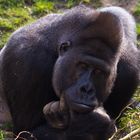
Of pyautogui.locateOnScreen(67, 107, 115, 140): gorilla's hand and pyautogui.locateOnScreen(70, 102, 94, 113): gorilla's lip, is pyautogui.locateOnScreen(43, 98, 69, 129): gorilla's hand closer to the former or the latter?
pyautogui.locateOnScreen(67, 107, 115, 140): gorilla's hand

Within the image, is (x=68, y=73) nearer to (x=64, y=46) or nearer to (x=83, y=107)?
(x=64, y=46)

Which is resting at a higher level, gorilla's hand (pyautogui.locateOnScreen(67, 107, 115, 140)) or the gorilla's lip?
the gorilla's lip

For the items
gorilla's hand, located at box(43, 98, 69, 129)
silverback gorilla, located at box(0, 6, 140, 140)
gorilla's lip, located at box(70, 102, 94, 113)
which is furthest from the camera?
gorilla's hand, located at box(43, 98, 69, 129)

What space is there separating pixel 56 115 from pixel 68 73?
0.49 metres

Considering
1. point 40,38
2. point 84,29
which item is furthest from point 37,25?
point 84,29

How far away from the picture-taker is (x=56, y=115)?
6285mm

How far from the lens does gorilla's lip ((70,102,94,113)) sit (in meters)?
5.77

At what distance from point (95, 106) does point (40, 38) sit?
3.21 ft

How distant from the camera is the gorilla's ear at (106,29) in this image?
6.02m

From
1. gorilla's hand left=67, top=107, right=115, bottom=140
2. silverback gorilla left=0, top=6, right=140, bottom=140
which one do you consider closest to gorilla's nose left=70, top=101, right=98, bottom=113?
silverback gorilla left=0, top=6, right=140, bottom=140

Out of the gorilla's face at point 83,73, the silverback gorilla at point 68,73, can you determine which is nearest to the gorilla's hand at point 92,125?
the silverback gorilla at point 68,73

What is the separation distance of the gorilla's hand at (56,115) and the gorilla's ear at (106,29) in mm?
757

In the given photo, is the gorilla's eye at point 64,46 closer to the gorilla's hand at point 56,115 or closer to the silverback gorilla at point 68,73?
the silverback gorilla at point 68,73

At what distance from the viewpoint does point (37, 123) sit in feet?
21.1
